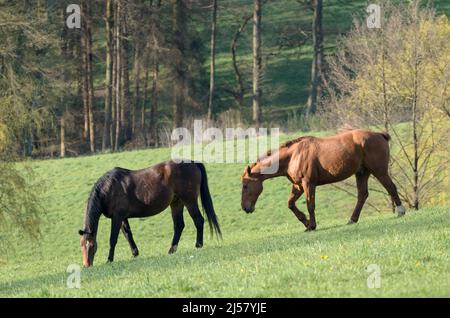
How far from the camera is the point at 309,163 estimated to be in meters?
20.7

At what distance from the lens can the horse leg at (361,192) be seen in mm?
21009

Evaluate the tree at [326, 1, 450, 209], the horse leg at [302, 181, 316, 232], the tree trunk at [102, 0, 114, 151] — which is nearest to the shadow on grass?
the horse leg at [302, 181, 316, 232]

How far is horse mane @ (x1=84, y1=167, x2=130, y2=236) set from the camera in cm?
1942

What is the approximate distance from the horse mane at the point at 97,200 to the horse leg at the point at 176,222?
1565 mm

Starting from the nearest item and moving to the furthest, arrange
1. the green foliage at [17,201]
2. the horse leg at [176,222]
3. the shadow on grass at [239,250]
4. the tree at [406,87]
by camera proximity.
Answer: the shadow on grass at [239,250] → the horse leg at [176,222] → the green foliage at [17,201] → the tree at [406,87]

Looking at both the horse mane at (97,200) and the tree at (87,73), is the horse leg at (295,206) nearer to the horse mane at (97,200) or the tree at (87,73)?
the horse mane at (97,200)

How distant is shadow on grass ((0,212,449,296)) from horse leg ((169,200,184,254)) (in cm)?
129

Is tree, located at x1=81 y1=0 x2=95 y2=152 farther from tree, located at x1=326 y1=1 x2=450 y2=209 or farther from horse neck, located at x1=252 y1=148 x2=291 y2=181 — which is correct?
horse neck, located at x1=252 y1=148 x2=291 y2=181

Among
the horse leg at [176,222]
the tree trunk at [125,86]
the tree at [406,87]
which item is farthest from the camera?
the tree trunk at [125,86]

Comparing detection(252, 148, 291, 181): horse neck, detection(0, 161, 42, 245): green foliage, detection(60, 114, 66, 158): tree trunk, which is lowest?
detection(60, 114, 66, 158): tree trunk

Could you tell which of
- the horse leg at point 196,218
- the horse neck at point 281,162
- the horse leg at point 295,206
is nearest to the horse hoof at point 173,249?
the horse leg at point 196,218

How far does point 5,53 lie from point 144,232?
8743mm

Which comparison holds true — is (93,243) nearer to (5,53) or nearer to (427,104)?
(5,53)
